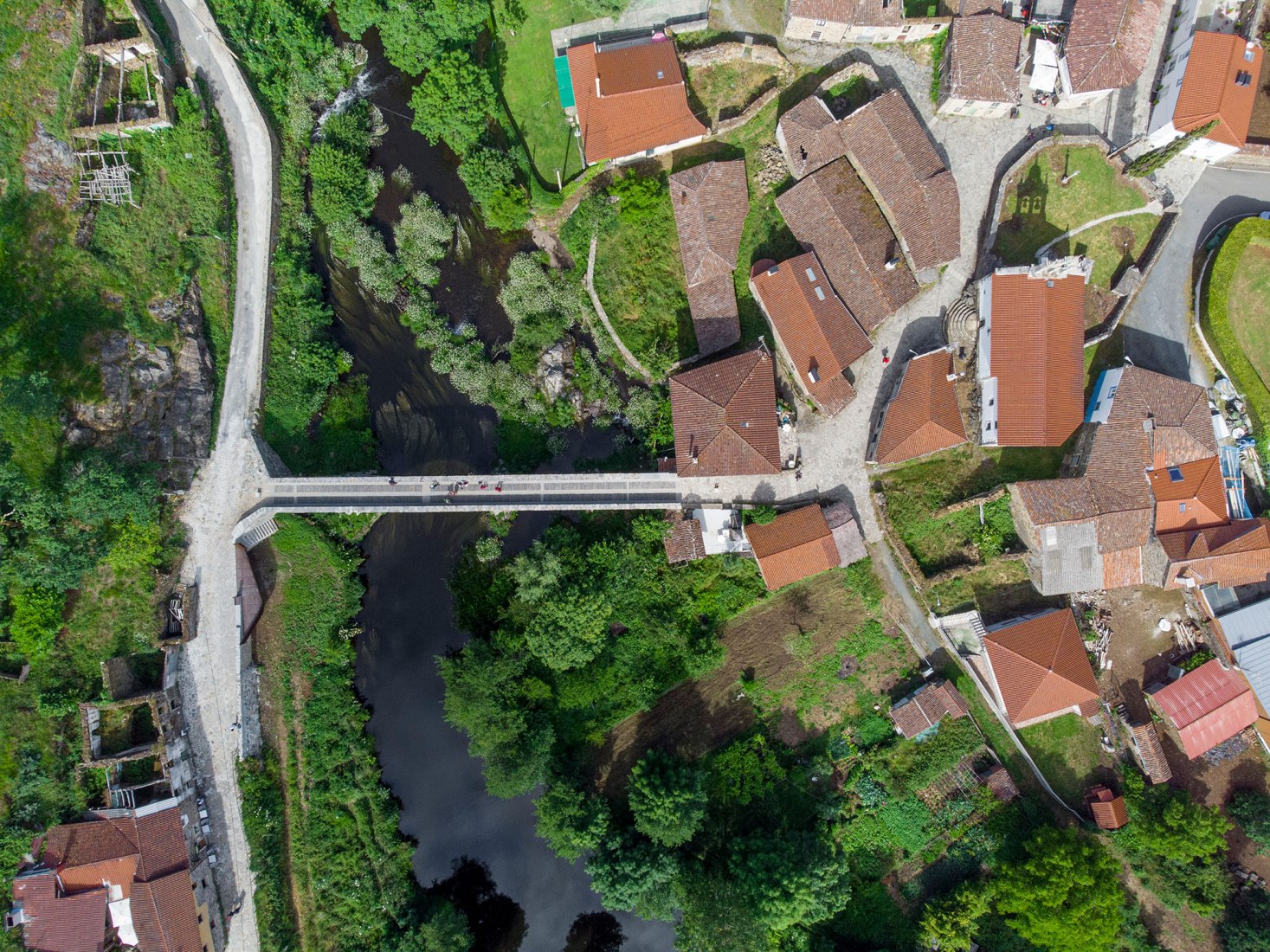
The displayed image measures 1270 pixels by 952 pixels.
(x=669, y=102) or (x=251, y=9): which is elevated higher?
(x=251, y=9)

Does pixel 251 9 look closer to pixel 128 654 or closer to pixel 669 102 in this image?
pixel 669 102

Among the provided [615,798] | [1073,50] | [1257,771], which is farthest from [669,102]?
[1257,771]

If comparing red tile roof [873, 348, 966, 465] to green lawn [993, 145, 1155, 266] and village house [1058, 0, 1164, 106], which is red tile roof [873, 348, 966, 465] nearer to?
green lawn [993, 145, 1155, 266]

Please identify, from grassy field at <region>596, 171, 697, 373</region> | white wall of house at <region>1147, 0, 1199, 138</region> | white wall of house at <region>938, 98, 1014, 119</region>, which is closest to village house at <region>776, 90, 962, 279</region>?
white wall of house at <region>938, 98, 1014, 119</region>

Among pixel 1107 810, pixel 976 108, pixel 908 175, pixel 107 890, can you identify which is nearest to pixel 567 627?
pixel 107 890

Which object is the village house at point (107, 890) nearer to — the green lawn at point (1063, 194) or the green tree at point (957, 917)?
the green tree at point (957, 917)

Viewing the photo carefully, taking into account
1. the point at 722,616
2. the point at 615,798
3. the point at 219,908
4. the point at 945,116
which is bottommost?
the point at 219,908

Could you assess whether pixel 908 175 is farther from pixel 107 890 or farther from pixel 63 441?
pixel 107 890
